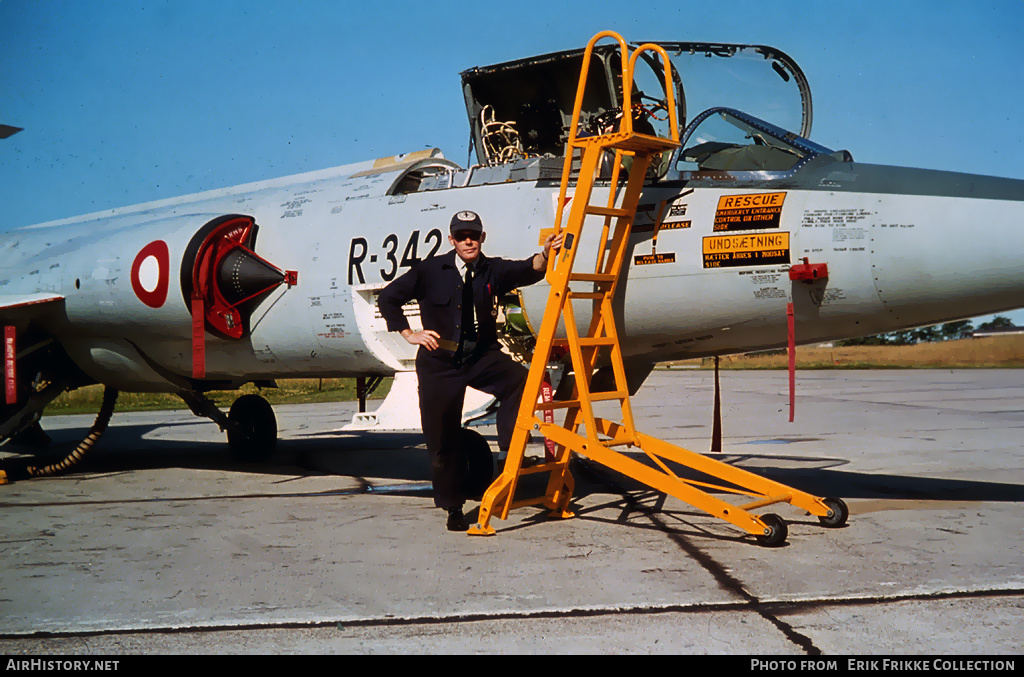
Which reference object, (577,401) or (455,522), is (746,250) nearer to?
(577,401)

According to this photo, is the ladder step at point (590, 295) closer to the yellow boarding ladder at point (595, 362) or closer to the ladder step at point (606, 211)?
the yellow boarding ladder at point (595, 362)

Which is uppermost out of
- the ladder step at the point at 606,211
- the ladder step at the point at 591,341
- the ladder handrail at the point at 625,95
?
the ladder handrail at the point at 625,95

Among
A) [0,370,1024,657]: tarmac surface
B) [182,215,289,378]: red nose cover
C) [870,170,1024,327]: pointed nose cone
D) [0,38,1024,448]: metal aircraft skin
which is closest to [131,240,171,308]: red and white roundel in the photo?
[0,38,1024,448]: metal aircraft skin

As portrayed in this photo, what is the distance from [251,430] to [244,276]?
3252mm

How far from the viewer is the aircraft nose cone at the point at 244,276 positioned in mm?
6922

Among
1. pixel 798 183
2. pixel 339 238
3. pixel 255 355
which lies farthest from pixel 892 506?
pixel 255 355

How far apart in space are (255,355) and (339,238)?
1.36 meters

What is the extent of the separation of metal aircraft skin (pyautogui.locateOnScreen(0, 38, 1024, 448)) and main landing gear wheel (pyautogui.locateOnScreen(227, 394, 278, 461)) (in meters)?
0.84

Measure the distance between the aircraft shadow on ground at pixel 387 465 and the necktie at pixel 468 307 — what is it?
1.85 meters

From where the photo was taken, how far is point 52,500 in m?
7.16

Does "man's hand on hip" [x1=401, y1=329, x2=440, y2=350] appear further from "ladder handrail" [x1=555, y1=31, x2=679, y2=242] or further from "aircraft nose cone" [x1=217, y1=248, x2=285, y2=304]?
"aircraft nose cone" [x1=217, y1=248, x2=285, y2=304]

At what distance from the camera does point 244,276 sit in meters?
6.97

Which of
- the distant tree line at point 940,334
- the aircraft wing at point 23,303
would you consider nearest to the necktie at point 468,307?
the aircraft wing at point 23,303

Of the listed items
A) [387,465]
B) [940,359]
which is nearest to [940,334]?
[940,359]
